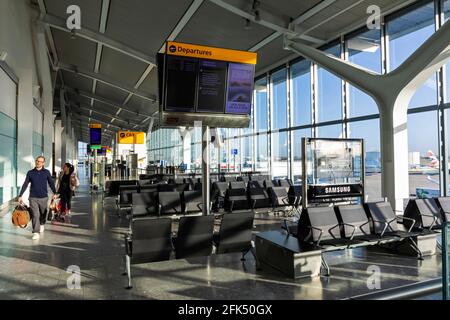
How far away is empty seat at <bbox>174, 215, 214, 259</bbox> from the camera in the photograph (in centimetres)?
449

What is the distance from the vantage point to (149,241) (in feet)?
13.9

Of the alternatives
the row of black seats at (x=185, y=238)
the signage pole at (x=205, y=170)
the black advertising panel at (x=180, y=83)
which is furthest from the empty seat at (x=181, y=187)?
the row of black seats at (x=185, y=238)

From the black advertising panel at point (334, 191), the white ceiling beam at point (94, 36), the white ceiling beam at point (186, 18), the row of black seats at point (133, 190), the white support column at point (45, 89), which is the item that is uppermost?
the white ceiling beam at point (94, 36)

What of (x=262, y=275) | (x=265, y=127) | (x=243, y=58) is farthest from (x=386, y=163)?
(x=265, y=127)

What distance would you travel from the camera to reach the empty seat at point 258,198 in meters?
8.31

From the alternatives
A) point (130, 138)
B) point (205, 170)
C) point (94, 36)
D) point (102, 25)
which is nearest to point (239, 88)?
point (205, 170)

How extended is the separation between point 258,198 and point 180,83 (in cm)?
389

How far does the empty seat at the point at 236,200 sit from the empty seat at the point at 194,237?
11.2 ft

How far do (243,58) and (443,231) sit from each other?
4398mm

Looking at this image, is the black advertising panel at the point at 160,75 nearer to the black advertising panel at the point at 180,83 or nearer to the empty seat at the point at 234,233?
the black advertising panel at the point at 180,83

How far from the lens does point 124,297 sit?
140 inches

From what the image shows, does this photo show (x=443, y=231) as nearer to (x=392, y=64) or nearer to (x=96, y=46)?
(x=392, y=64)

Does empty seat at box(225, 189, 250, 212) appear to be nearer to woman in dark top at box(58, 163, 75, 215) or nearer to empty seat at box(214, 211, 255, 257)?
empty seat at box(214, 211, 255, 257)

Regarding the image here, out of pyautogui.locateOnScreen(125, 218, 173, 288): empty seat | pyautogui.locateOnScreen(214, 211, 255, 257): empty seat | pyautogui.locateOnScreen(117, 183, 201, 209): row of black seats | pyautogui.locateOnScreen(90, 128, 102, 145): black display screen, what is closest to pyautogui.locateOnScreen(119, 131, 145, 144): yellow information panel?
pyautogui.locateOnScreen(90, 128, 102, 145): black display screen
